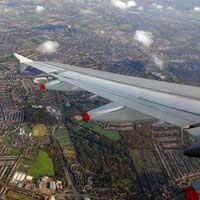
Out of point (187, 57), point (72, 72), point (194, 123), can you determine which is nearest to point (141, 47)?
point (187, 57)

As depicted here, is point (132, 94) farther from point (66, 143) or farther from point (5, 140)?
point (5, 140)

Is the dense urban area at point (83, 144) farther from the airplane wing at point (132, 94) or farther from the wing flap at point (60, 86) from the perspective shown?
the wing flap at point (60, 86)

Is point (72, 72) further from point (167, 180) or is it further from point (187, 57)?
point (187, 57)

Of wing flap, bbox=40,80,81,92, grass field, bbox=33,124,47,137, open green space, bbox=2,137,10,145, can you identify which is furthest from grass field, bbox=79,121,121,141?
wing flap, bbox=40,80,81,92

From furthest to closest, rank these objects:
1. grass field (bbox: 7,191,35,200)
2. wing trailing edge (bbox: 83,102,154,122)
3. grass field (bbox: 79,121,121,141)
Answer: grass field (bbox: 79,121,121,141) → grass field (bbox: 7,191,35,200) → wing trailing edge (bbox: 83,102,154,122)

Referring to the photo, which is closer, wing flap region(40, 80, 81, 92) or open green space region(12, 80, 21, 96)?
wing flap region(40, 80, 81, 92)

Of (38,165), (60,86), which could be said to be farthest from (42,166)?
(60,86)

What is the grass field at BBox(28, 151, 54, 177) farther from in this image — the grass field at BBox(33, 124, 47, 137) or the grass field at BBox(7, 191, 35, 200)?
the grass field at BBox(33, 124, 47, 137)

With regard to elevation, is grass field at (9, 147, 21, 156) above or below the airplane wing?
below
